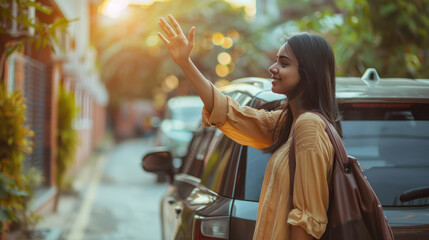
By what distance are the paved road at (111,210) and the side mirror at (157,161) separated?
3.50 meters

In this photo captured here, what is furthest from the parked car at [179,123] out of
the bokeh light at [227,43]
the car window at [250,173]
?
the car window at [250,173]

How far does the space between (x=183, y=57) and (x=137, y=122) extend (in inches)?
2206

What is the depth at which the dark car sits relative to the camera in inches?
96.9

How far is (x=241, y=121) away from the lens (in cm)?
248

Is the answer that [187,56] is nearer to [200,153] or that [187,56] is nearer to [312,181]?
[312,181]

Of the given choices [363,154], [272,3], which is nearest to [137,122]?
[272,3]

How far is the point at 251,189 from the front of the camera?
2574 millimetres

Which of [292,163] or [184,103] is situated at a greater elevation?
[184,103]

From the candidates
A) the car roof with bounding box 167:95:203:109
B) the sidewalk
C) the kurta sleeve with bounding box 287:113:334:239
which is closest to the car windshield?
the car roof with bounding box 167:95:203:109

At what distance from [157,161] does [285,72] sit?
2.33 m

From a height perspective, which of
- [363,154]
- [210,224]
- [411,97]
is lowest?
[210,224]

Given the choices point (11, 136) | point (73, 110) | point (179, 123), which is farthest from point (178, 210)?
point (179, 123)

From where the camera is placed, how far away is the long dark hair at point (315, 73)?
2.20m

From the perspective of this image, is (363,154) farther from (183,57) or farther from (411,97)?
(183,57)
